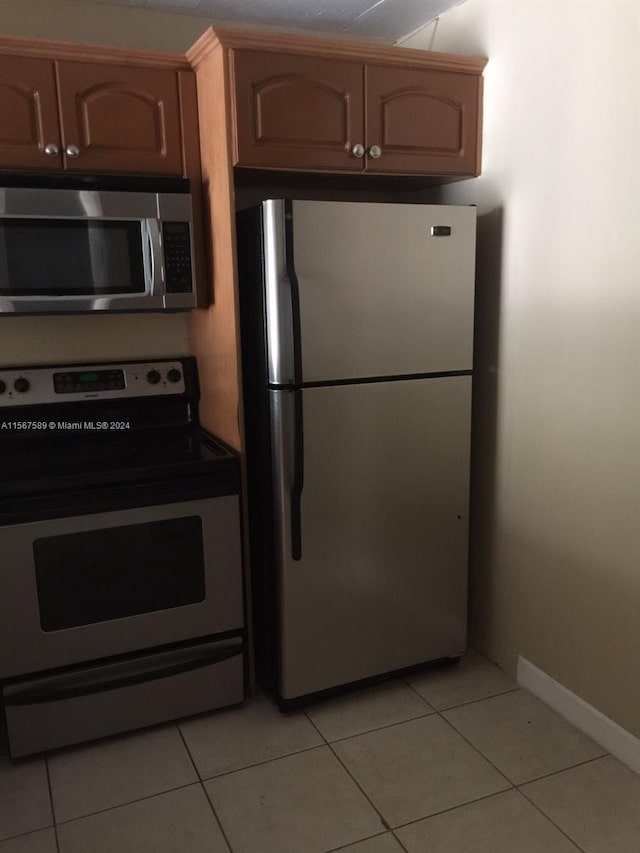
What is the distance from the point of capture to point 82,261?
2070mm

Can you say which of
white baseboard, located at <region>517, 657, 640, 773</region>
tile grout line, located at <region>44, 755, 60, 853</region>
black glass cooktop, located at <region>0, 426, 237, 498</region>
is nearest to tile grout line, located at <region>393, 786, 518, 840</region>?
white baseboard, located at <region>517, 657, 640, 773</region>

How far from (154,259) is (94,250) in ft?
0.56

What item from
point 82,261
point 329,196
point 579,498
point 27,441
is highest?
point 329,196

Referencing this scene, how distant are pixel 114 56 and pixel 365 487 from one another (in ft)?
4.69

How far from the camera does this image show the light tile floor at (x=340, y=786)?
1.75m

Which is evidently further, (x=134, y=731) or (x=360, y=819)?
(x=134, y=731)

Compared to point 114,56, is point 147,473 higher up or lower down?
lower down

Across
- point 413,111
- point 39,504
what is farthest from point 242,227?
point 39,504

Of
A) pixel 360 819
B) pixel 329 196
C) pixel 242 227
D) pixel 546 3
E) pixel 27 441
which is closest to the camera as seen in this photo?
pixel 360 819

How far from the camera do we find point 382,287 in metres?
2.08

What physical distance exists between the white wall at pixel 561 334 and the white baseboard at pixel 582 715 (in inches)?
1.3

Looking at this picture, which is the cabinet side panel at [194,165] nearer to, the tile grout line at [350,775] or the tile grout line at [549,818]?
the tile grout line at [350,775]

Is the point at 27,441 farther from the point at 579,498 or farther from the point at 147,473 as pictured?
the point at 579,498

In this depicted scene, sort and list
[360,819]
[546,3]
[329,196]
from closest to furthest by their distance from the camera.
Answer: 1. [360,819]
2. [546,3]
3. [329,196]
